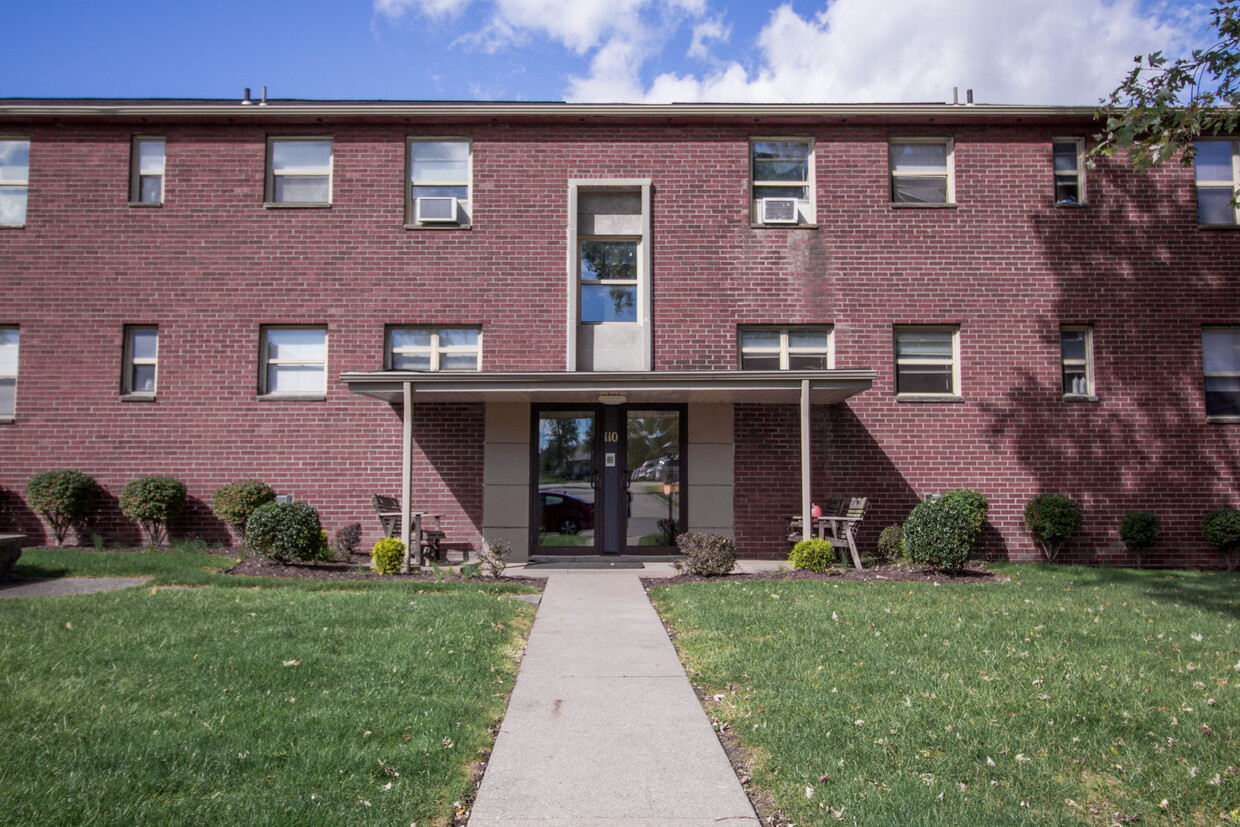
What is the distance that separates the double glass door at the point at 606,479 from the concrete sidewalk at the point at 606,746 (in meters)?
6.05

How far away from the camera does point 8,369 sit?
46.7 ft

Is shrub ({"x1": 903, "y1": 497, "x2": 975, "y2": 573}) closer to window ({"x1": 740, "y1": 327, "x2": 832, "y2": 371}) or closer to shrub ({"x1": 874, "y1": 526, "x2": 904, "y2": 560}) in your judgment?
shrub ({"x1": 874, "y1": 526, "x2": 904, "y2": 560})

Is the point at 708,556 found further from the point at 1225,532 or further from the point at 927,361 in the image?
the point at 1225,532

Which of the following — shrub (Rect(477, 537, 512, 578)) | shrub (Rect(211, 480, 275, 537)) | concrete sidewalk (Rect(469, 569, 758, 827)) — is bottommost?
concrete sidewalk (Rect(469, 569, 758, 827))

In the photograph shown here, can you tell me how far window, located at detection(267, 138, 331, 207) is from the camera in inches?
570

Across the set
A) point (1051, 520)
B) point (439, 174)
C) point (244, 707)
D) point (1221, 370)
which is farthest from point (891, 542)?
point (244, 707)

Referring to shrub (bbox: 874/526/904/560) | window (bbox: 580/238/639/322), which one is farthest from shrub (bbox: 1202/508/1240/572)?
window (bbox: 580/238/639/322)

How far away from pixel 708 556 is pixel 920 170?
7752 mm

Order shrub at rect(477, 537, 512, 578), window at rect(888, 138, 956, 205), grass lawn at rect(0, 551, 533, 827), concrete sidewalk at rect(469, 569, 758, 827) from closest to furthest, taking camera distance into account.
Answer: grass lawn at rect(0, 551, 533, 827) < concrete sidewalk at rect(469, 569, 758, 827) < shrub at rect(477, 537, 512, 578) < window at rect(888, 138, 956, 205)

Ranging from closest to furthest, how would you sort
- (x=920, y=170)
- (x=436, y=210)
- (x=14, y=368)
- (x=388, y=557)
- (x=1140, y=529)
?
(x=388, y=557) → (x=1140, y=529) → (x=436, y=210) → (x=14, y=368) → (x=920, y=170)

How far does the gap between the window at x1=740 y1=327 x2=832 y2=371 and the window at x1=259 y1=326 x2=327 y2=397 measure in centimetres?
687

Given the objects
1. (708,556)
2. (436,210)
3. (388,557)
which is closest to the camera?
(708,556)

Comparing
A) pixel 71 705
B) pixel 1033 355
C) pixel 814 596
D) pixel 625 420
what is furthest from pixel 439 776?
pixel 1033 355

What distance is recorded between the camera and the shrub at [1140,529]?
1345 centimetres
